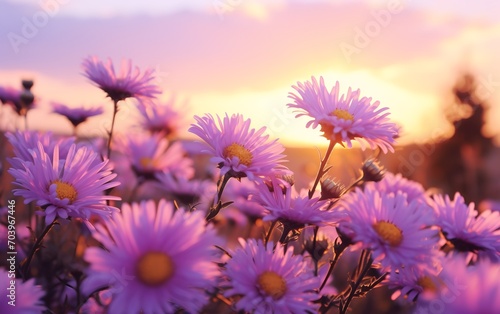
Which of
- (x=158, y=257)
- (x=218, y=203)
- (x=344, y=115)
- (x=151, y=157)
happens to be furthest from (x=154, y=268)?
(x=151, y=157)

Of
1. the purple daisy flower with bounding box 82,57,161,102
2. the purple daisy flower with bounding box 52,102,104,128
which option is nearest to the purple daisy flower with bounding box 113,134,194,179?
the purple daisy flower with bounding box 52,102,104,128

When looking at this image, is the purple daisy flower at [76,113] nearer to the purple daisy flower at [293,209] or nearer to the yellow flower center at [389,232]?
the purple daisy flower at [293,209]

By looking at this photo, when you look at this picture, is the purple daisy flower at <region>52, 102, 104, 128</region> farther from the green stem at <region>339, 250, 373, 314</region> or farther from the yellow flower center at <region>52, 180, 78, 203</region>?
the green stem at <region>339, 250, 373, 314</region>

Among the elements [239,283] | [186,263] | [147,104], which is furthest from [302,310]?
[147,104]

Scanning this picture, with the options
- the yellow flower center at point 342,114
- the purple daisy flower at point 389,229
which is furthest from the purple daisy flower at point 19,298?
the yellow flower center at point 342,114

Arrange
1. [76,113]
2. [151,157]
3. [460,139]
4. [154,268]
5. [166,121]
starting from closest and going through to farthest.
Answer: [154,268] < [76,113] < [151,157] < [166,121] < [460,139]

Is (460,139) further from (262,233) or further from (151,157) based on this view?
(262,233)

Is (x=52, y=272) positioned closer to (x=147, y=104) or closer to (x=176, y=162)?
(x=147, y=104)
